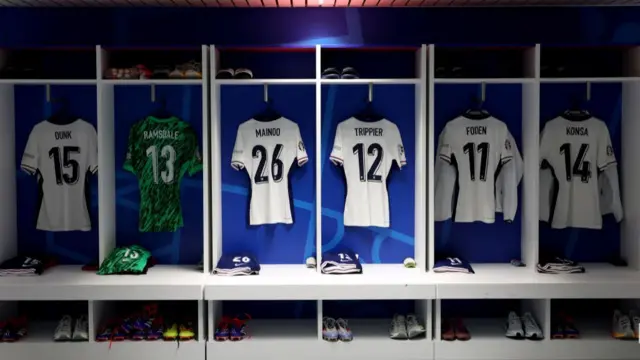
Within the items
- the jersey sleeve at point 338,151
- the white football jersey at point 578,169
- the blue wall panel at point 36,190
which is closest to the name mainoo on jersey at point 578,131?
the white football jersey at point 578,169

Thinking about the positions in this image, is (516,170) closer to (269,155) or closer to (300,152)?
(300,152)

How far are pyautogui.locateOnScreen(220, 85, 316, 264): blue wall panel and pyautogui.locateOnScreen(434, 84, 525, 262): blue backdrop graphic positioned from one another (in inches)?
37.0

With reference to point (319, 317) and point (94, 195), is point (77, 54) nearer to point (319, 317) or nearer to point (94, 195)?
point (94, 195)

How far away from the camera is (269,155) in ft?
14.9

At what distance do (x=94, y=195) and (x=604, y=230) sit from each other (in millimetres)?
3709

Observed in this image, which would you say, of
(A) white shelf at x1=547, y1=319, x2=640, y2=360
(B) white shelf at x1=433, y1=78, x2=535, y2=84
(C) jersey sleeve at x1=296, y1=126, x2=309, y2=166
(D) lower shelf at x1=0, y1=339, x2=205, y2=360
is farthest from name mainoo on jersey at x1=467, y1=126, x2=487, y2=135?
(D) lower shelf at x1=0, y1=339, x2=205, y2=360

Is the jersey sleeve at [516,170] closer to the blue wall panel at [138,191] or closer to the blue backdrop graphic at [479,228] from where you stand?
the blue backdrop graphic at [479,228]

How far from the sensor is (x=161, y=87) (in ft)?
15.3

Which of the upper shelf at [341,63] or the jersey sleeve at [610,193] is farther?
the jersey sleeve at [610,193]

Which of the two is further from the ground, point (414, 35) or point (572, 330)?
point (414, 35)

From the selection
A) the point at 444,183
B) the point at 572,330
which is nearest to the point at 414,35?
the point at 444,183

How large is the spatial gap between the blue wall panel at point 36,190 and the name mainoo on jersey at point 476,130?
2679 mm

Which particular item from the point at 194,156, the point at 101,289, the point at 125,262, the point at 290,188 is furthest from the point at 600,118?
the point at 101,289

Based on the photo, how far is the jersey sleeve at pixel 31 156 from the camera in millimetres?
4504
